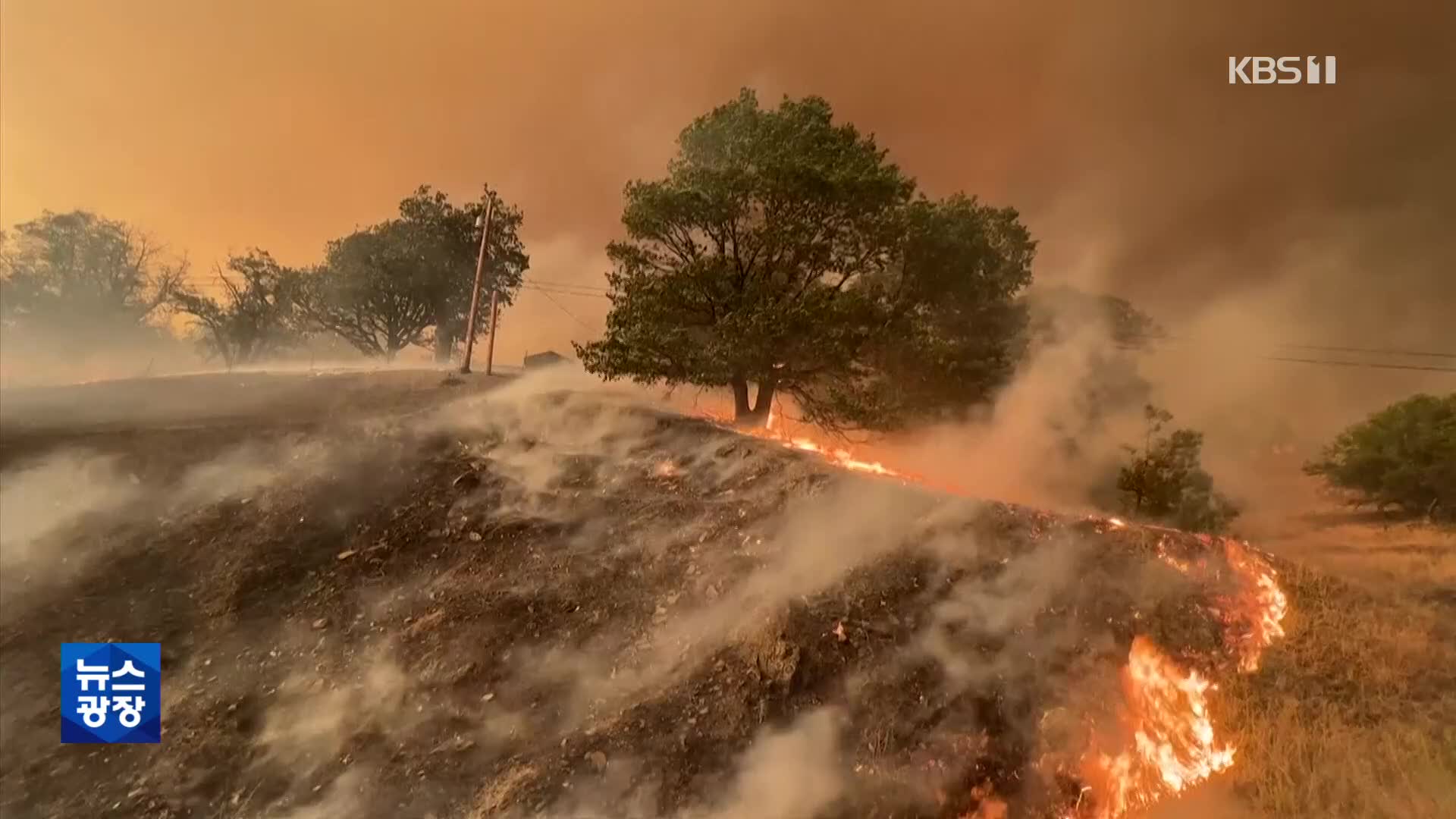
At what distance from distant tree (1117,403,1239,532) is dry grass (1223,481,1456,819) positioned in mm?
11903

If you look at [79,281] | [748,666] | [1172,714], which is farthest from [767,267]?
[79,281]

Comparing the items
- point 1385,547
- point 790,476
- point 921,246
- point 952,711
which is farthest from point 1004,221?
point 952,711

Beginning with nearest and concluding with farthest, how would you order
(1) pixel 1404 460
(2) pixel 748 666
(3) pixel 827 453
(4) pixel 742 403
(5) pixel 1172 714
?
(5) pixel 1172 714 < (2) pixel 748 666 < (3) pixel 827 453 < (1) pixel 1404 460 < (4) pixel 742 403

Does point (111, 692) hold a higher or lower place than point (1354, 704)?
lower

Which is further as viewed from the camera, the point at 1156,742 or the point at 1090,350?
the point at 1090,350

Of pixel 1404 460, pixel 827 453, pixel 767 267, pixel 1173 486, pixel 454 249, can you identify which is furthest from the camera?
pixel 454 249

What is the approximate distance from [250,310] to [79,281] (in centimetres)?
998

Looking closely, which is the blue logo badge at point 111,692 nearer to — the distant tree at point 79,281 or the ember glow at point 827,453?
the ember glow at point 827,453

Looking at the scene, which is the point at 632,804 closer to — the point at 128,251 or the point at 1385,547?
the point at 1385,547

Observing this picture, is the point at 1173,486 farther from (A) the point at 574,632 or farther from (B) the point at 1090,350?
(A) the point at 574,632

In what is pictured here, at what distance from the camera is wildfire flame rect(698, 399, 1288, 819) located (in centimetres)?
820

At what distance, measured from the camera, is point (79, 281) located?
4181cm

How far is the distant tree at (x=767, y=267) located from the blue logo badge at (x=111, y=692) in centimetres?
1121

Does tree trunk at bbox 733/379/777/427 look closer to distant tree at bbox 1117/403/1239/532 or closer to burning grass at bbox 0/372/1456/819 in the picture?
burning grass at bbox 0/372/1456/819
